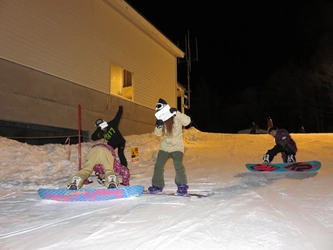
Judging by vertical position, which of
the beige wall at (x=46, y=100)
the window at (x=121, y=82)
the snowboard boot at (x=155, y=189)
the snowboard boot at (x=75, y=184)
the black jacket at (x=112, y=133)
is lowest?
the snowboard boot at (x=155, y=189)

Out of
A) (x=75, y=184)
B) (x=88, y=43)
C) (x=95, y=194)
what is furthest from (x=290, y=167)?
(x=88, y=43)

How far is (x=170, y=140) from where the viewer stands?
5492 mm

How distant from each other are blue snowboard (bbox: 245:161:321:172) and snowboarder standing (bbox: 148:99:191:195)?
3230mm

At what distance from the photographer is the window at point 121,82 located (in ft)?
50.4

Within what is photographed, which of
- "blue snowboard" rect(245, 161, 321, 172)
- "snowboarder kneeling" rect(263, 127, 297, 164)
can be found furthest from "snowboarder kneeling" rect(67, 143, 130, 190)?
"snowboarder kneeling" rect(263, 127, 297, 164)

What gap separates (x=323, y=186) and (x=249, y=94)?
4949cm

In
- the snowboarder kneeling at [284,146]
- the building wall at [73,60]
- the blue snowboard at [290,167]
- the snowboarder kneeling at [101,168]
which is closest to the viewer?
the snowboarder kneeling at [101,168]

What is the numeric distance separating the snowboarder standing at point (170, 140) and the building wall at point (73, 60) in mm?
6304

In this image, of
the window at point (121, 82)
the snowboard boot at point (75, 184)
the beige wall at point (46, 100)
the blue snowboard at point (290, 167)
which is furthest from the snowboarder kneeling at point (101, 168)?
the window at point (121, 82)

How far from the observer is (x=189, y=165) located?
31.6ft

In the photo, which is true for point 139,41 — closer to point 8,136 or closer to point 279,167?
point 8,136

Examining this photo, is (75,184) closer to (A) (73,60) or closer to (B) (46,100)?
(B) (46,100)

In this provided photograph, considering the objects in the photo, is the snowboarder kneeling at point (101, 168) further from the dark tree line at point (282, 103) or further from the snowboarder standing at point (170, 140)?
the dark tree line at point (282, 103)

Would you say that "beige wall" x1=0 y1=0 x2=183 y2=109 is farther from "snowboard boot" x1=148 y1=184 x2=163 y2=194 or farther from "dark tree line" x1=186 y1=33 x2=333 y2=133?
"dark tree line" x1=186 y1=33 x2=333 y2=133
